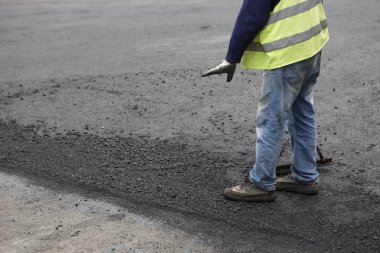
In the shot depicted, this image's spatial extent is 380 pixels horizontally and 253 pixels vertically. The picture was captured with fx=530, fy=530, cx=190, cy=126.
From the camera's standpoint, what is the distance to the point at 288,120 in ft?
13.0

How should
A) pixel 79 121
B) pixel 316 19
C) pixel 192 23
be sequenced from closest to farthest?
pixel 316 19 < pixel 79 121 < pixel 192 23

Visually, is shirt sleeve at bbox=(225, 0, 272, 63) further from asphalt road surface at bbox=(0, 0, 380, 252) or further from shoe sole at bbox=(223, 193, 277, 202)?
asphalt road surface at bbox=(0, 0, 380, 252)

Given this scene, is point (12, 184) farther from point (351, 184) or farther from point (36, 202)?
point (351, 184)

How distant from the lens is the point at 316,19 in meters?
3.53

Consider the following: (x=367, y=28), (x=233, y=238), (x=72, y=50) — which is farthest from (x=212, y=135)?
(x=367, y=28)

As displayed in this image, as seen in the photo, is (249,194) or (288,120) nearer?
(249,194)

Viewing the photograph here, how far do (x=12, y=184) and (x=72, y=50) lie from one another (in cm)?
474

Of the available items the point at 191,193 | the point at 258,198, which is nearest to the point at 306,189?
the point at 258,198

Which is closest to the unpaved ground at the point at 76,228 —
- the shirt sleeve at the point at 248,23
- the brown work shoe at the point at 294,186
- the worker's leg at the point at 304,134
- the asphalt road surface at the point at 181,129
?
the asphalt road surface at the point at 181,129

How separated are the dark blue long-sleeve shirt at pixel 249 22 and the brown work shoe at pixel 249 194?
96 cm

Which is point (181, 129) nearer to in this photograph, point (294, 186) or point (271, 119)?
point (294, 186)

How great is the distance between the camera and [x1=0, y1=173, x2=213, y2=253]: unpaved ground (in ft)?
10.9

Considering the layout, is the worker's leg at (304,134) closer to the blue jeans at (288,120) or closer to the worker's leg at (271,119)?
the blue jeans at (288,120)

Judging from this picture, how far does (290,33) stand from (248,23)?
0.93ft
